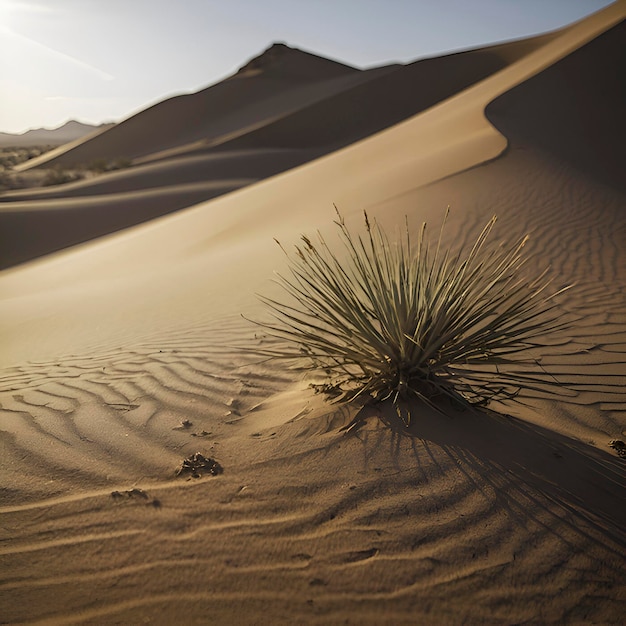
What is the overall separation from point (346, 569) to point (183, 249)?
1016 centimetres

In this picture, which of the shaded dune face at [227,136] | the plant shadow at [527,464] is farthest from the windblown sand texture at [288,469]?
the shaded dune face at [227,136]

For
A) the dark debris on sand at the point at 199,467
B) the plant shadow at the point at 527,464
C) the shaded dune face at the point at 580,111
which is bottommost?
the plant shadow at the point at 527,464

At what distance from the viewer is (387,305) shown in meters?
3.33

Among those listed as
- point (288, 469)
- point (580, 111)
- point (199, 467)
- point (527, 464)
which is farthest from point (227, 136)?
point (527, 464)

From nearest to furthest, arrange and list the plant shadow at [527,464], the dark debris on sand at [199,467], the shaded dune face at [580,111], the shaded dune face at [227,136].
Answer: the plant shadow at [527,464], the dark debris on sand at [199,467], the shaded dune face at [580,111], the shaded dune face at [227,136]

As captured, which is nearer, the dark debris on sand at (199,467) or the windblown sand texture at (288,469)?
the windblown sand texture at (288,469)

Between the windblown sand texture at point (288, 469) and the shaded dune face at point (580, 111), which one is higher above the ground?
the shaded dune face at point (580, 111)

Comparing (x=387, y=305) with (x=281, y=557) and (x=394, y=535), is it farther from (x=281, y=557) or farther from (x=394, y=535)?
(x=281, y=557)

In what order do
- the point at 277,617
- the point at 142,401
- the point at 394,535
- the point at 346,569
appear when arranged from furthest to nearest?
the point at 142,401
the point at 394,535
the point at 346,569
the point at 277,617

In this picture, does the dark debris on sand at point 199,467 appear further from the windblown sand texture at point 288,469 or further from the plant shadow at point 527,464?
the plant shadow at point 527,464

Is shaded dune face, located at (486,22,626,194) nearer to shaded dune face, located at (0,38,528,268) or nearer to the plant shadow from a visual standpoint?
Answer: the plant shadow

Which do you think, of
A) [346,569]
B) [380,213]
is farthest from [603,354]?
[380,213]

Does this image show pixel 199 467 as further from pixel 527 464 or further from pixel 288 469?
pixel 527 464

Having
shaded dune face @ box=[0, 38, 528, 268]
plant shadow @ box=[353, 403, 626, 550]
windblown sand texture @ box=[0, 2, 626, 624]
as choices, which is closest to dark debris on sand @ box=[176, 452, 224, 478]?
windblown sand texture @ box=[0, 2, 626, 624]
